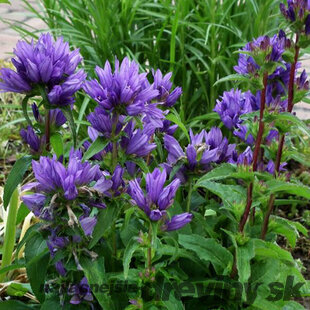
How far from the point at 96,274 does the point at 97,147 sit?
0.33 m

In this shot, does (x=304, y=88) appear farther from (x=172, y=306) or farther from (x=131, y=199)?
(x=172, y=306)

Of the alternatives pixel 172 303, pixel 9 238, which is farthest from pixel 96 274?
pixel 9 238

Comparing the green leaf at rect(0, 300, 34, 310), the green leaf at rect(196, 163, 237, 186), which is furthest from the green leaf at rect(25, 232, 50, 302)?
the green leaf at rect(196, 163, 237, 186)

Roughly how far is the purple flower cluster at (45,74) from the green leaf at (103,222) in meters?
0.30

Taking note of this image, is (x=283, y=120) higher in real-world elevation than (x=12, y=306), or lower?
higher

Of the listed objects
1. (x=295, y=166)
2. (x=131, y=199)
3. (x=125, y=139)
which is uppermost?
(x=125, y=139)

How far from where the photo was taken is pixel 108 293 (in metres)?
1.69

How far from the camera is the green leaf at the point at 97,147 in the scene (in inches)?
59.3

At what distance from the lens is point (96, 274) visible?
1.51 meters

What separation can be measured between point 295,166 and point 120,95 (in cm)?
228

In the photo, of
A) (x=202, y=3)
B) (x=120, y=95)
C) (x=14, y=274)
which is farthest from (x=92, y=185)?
(x=202, y=3)

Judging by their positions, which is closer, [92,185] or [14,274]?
[92,185]

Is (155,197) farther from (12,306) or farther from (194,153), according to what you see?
(12,306)

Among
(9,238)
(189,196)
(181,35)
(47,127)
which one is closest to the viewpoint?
(47,127)
